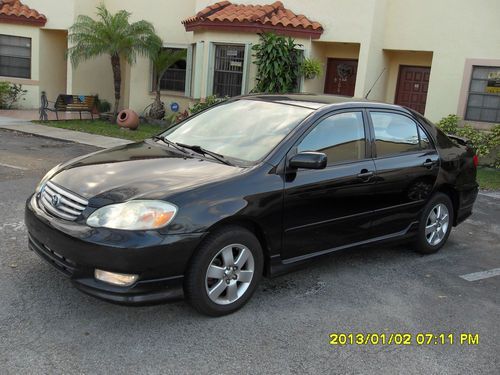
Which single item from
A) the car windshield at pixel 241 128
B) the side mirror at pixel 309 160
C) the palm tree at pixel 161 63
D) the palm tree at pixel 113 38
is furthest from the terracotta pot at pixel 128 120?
the side mirror at pixel 309 160

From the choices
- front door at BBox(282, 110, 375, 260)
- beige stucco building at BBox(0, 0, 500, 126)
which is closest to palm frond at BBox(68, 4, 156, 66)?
beige stucco building at BBox(0, 0, 500, 126)

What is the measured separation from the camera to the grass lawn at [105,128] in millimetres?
13312

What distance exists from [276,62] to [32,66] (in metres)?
8.81

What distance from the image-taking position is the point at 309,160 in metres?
3.96

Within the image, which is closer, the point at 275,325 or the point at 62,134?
the point at 275,325

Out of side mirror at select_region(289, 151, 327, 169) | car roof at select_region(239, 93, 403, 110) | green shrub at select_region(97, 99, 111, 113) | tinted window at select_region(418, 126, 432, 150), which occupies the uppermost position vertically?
car roof at select_region(239, 93, 403, 110)

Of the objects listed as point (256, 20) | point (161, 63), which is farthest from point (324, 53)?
point (161, 63)

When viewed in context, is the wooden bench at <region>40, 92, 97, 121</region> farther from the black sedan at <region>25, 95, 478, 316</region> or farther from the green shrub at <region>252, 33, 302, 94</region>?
the black sedan at <region>25, 95, 478, 316</region>

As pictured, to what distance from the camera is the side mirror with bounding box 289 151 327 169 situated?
155 inches

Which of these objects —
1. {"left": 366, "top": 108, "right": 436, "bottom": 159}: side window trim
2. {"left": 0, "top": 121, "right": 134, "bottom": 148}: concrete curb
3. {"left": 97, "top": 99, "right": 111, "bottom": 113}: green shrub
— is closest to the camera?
{"left": 366, "top": 108, "right": 436, "bottom": 159}: side window trim

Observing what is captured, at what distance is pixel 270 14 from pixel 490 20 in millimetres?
5249

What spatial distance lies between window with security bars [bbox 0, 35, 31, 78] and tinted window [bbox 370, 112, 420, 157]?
49.7ft

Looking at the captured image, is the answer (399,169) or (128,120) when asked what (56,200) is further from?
(128,120)

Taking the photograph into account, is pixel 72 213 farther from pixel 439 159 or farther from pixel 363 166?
pixel 439 159
